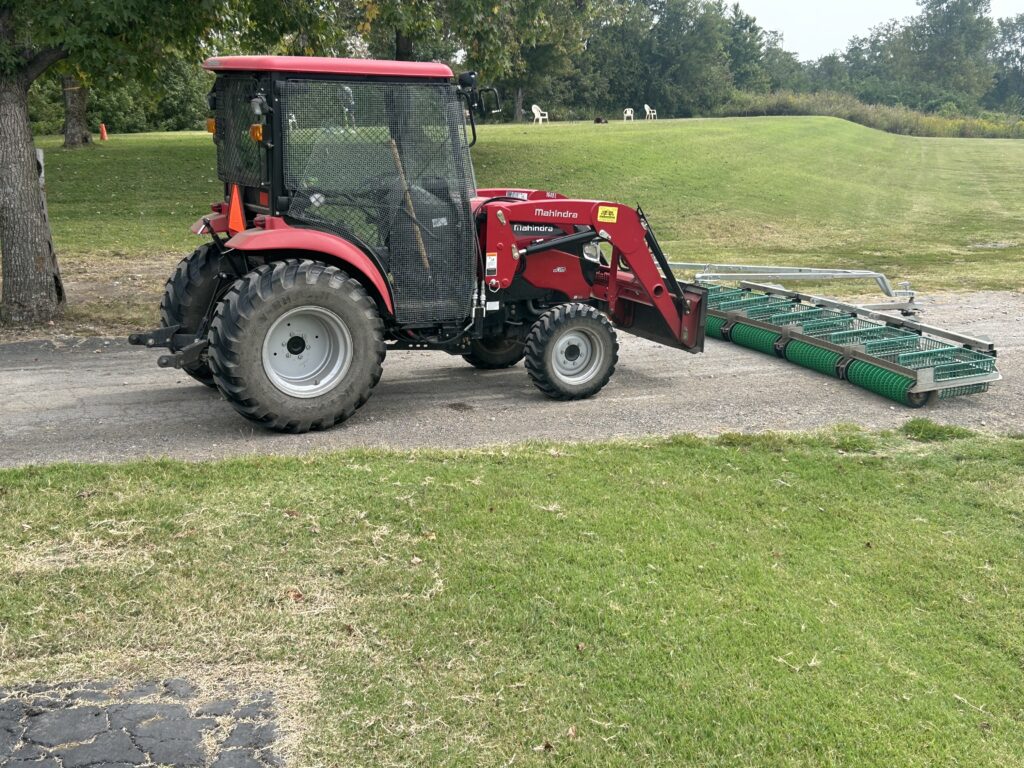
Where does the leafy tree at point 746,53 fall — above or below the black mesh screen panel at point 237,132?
above

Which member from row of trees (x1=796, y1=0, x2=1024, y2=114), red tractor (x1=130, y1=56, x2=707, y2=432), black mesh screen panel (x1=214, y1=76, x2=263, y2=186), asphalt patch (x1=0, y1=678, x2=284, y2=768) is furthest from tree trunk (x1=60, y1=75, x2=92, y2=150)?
row of trees (x1=796, y1=0, x2=1024, y2=114)

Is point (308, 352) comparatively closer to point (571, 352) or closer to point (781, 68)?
point (571, 352)

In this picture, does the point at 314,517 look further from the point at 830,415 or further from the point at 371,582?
the point at 830,415

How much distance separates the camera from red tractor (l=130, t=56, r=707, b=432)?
7297mm

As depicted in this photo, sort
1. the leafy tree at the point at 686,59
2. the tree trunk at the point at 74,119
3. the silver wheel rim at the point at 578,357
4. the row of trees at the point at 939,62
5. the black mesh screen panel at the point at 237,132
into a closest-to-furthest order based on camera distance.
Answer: the black mesh screen panel at the point at 237,132 → the silver wheel rim at the point at 578,357 → the tree trunk at the point at 74,119 → the leafy tree at the point at 686,59 → the row of trees at the point at 939,62

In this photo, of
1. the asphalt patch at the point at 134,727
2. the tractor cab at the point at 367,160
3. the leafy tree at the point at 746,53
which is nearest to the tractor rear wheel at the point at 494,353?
the tractor cab at the point at 367,160

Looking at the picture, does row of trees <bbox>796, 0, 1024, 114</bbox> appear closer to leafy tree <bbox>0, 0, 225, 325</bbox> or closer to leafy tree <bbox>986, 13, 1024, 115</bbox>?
leafy tree <bbox>986, 13, 1024, 115</bbox>

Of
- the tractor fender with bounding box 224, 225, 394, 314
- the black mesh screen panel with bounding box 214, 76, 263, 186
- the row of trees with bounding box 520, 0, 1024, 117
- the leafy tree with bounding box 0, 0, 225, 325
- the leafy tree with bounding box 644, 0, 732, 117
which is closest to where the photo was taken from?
the tractor fender with bounding box 224, 225, 394, 314

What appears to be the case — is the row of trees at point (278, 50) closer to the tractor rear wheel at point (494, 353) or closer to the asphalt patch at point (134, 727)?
the tractor rear wheel at point (494, 353)

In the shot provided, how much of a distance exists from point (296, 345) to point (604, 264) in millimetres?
3240

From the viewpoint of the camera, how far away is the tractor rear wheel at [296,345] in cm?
717

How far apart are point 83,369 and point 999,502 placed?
25.6 feet

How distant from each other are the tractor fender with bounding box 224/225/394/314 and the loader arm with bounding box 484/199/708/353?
1.07 metres

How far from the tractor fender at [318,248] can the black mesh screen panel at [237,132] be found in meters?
0.49
